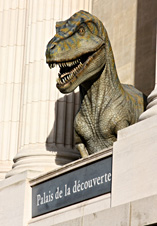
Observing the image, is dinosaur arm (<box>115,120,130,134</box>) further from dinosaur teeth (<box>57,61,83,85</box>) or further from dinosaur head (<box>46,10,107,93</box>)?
dinosaur teeth (<box>57,61,83,85</box>)

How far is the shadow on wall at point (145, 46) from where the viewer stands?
1865 cm

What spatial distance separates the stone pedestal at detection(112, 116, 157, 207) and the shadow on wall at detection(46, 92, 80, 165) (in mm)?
4402

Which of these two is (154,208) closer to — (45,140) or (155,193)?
(155,193)

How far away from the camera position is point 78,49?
587 inches

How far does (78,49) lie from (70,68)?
0.42m

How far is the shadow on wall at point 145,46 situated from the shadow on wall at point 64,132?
159 cm

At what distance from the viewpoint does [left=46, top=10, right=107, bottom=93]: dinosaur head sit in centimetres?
1481

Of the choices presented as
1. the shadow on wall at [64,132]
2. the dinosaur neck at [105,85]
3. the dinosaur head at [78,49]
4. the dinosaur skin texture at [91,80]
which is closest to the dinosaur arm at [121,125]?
the dinosaur skin texture at [91,80]

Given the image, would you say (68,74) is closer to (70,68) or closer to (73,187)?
(70,68)

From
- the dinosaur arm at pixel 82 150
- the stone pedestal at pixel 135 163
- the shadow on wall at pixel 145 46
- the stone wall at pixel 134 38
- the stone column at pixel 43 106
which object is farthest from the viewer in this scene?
the stone wall at pixel 134 38

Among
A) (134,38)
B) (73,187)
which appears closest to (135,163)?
(73,187)

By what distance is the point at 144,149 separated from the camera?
41.4 ft

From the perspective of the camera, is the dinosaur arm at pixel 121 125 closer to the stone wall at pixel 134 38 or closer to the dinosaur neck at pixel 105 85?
the dinosaur neck at pixel 105 85

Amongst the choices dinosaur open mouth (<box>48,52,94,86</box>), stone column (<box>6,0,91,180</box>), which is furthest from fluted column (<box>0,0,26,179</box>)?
dinosaur open mouth (<box>48,52,94,86</box>)
